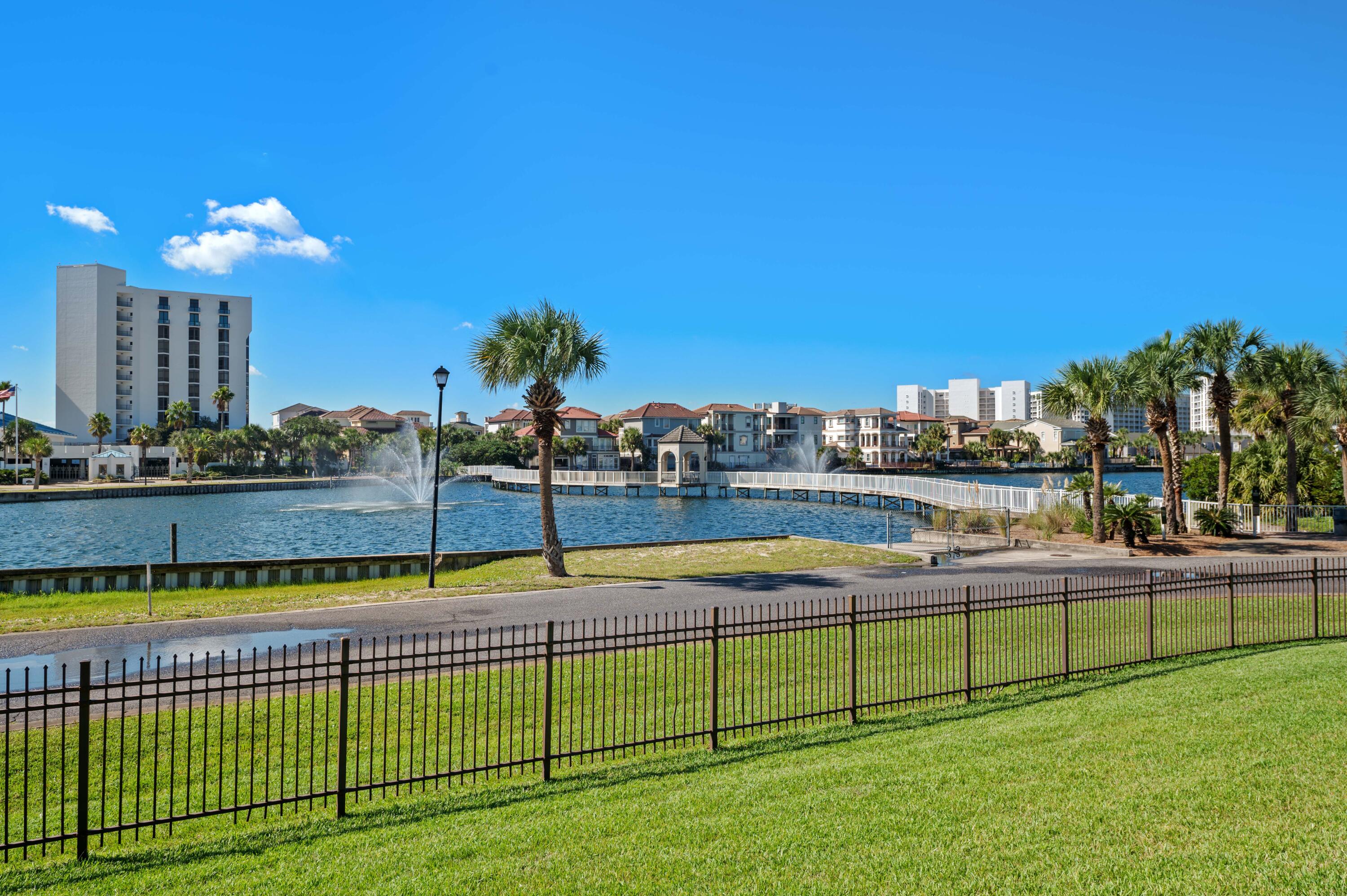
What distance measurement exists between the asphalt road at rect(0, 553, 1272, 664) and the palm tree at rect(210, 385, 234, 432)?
116056mm

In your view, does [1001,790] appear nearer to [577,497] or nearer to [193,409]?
[577,497]

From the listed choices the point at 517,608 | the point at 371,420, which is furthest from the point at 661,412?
the point at 517,608

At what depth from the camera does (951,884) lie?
566cm

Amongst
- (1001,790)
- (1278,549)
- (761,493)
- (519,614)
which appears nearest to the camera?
(1001,790)

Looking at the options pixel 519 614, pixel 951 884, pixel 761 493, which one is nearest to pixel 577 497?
pixel 761 493

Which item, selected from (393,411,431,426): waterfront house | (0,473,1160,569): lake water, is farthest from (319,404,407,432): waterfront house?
(0,473,1160,569): lake water

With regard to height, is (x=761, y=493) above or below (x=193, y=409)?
below

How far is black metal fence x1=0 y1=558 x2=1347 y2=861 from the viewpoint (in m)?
7.71

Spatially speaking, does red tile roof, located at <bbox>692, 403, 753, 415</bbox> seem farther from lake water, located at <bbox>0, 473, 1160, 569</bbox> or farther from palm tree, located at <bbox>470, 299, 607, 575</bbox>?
palm tree, located at <bbox>470, 299, 607, 575</bbox>

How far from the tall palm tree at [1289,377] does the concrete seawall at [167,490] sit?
96868 mm

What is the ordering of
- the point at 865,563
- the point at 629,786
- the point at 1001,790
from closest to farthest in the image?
the point at 1001,790 → the point at 629,786 → the point at 865,563

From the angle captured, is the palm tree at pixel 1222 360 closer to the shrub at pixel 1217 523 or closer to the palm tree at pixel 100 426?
the shrub at pixel 1217 523

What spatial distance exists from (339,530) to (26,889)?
50236 millimetres

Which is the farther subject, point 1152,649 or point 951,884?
point 1152,649
